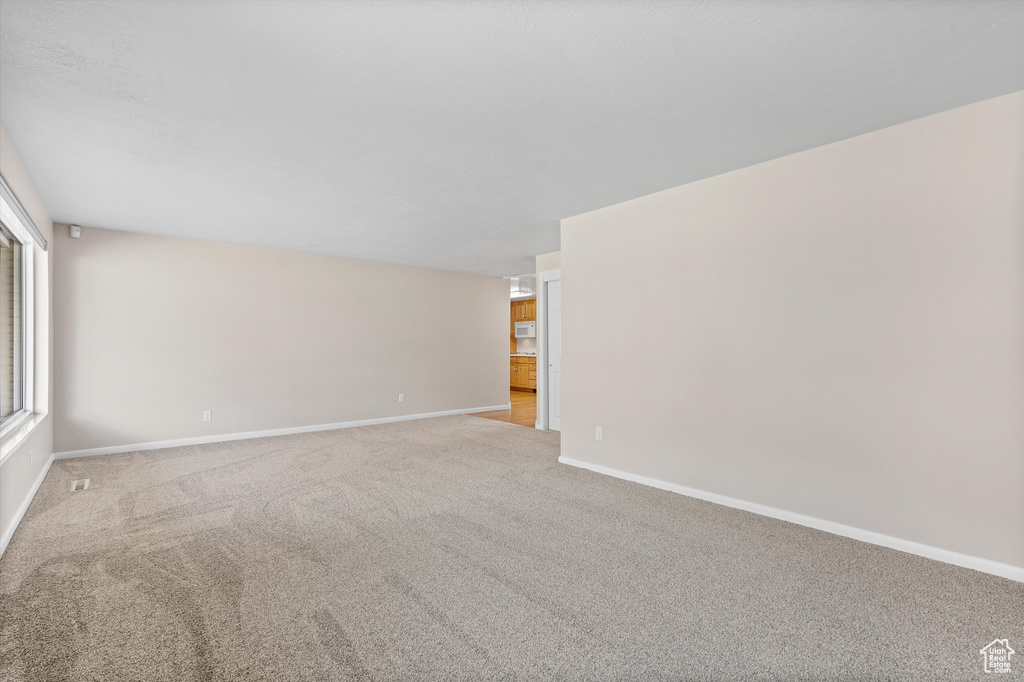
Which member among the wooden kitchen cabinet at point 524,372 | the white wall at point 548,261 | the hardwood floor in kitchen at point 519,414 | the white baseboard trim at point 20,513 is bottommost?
the hardwood floor in kitchen at point 519,414

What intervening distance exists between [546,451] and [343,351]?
135 inches

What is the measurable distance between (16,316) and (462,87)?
470 cm

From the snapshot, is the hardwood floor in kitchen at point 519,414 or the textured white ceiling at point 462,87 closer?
the textured white ceiling at point 462,87

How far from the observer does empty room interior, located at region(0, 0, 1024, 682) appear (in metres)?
1.88

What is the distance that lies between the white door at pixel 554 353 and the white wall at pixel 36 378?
5.00m

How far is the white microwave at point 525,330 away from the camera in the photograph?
11.9 meters

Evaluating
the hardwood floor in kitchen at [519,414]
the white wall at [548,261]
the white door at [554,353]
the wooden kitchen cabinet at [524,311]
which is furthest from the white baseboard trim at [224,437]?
the wooden kitchen cabinet at [524,311]

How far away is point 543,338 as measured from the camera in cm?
634

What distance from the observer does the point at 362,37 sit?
195 centimetres

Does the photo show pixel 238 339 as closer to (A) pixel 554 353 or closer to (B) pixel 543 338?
(B) pixel 543 338

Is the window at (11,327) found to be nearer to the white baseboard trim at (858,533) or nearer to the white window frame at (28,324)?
the white window frame at (28,324)

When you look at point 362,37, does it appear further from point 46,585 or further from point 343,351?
point 343,351

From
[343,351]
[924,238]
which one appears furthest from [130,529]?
[924,238]

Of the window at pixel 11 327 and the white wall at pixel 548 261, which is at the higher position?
the white wall at pixel 548 261
